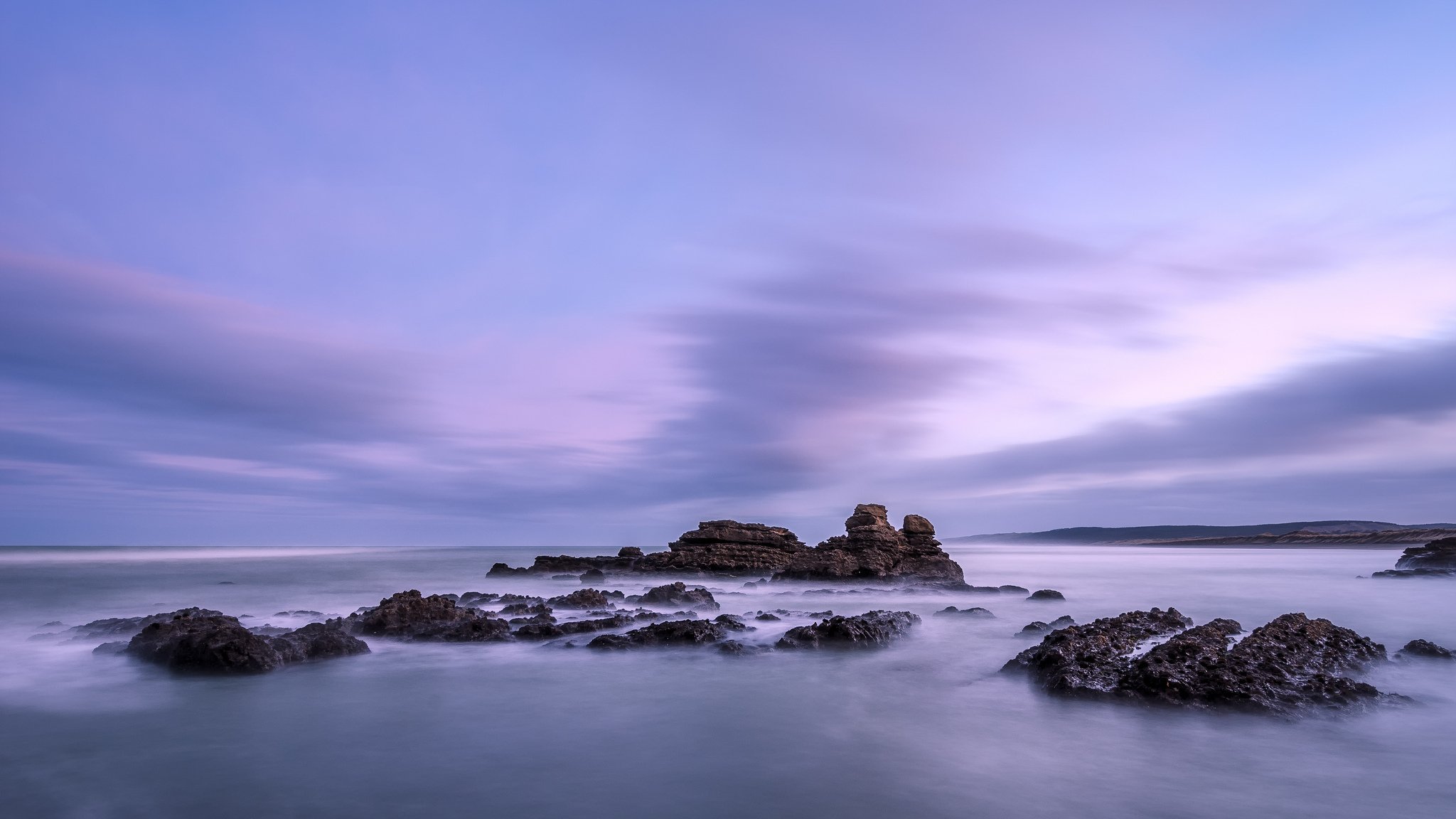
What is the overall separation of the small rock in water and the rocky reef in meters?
15.9

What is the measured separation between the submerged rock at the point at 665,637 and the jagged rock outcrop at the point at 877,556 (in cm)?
1858

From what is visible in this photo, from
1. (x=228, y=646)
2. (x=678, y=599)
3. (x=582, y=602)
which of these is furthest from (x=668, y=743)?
(x=678, y=599)

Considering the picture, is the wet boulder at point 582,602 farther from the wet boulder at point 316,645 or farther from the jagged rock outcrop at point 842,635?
the jagged rock outcrop at point 842,635

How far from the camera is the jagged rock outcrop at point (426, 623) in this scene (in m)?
13.5

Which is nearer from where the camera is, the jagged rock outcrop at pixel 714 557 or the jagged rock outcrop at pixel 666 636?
the jagged rock outcrop at pixel 666 636

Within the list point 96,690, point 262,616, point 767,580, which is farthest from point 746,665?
point 767,580

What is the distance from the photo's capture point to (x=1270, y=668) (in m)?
8.56

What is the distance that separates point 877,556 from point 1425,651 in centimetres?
2093

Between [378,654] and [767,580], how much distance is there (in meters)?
22.8

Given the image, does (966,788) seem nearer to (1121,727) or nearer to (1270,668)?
(1121,727)

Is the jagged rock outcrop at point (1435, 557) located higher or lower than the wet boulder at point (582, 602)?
lower

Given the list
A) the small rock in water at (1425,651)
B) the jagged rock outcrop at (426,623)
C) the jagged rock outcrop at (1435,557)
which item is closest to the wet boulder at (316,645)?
the jagged rock outcrop at (426,623)

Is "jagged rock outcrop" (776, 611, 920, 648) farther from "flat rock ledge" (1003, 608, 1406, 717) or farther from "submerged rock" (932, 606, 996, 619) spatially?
"submerged rock" (932, 606, 996, 619)

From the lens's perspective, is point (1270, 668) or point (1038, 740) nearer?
point (1038, 740)
